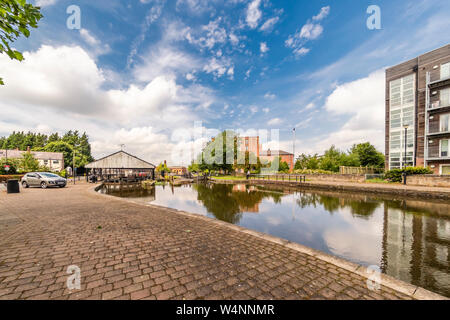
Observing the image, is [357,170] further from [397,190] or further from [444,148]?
[397,190]

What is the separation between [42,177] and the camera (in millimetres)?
15922

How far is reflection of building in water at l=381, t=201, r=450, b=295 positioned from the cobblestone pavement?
2.06 metres

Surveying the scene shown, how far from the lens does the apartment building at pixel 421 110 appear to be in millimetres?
20891

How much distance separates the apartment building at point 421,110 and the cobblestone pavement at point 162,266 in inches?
917

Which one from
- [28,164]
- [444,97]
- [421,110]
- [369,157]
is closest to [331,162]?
[369,157]

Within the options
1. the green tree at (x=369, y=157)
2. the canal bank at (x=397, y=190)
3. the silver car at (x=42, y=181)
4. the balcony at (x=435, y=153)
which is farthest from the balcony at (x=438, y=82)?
the silver car at (x=42, y=181)

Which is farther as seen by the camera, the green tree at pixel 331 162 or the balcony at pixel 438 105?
the green tree at pixel 331 162

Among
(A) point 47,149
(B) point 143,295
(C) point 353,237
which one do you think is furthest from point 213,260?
(A) point 47,149

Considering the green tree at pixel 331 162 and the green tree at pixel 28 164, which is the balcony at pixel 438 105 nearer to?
the green tree at pixel 331 162

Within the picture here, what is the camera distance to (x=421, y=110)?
23031 mm

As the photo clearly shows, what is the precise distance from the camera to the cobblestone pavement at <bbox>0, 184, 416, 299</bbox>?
91.4 inches

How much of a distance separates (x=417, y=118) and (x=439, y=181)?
13245 mm

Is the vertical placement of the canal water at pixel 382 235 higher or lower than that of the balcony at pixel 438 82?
lower
